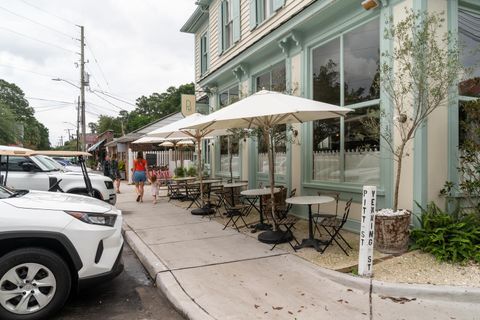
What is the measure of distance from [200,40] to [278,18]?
786cm

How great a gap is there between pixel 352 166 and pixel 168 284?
4.16 metres

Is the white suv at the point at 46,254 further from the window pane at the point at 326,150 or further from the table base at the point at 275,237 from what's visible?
the window pane at the point at 326,150

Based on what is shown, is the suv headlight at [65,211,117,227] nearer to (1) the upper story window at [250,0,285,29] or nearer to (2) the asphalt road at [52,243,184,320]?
(2) the asphalt road at [52,243,184,320]

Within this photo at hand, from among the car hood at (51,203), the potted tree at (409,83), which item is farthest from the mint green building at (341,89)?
the car hood at (51,203)

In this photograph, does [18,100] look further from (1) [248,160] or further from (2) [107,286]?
(2) [107,286]

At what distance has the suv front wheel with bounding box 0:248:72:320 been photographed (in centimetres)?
341

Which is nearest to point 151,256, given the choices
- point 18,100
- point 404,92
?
point 404,92

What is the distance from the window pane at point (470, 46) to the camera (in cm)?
586

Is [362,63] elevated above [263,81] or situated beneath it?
situated beneath

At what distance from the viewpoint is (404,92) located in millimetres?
5281

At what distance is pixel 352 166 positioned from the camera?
677cm

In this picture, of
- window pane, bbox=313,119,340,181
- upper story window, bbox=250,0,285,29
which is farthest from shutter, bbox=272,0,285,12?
window pane, bbox=313,119,340,181

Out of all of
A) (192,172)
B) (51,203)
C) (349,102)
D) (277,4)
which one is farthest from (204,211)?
(192,172)

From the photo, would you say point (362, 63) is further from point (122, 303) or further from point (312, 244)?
point (122, 303)
